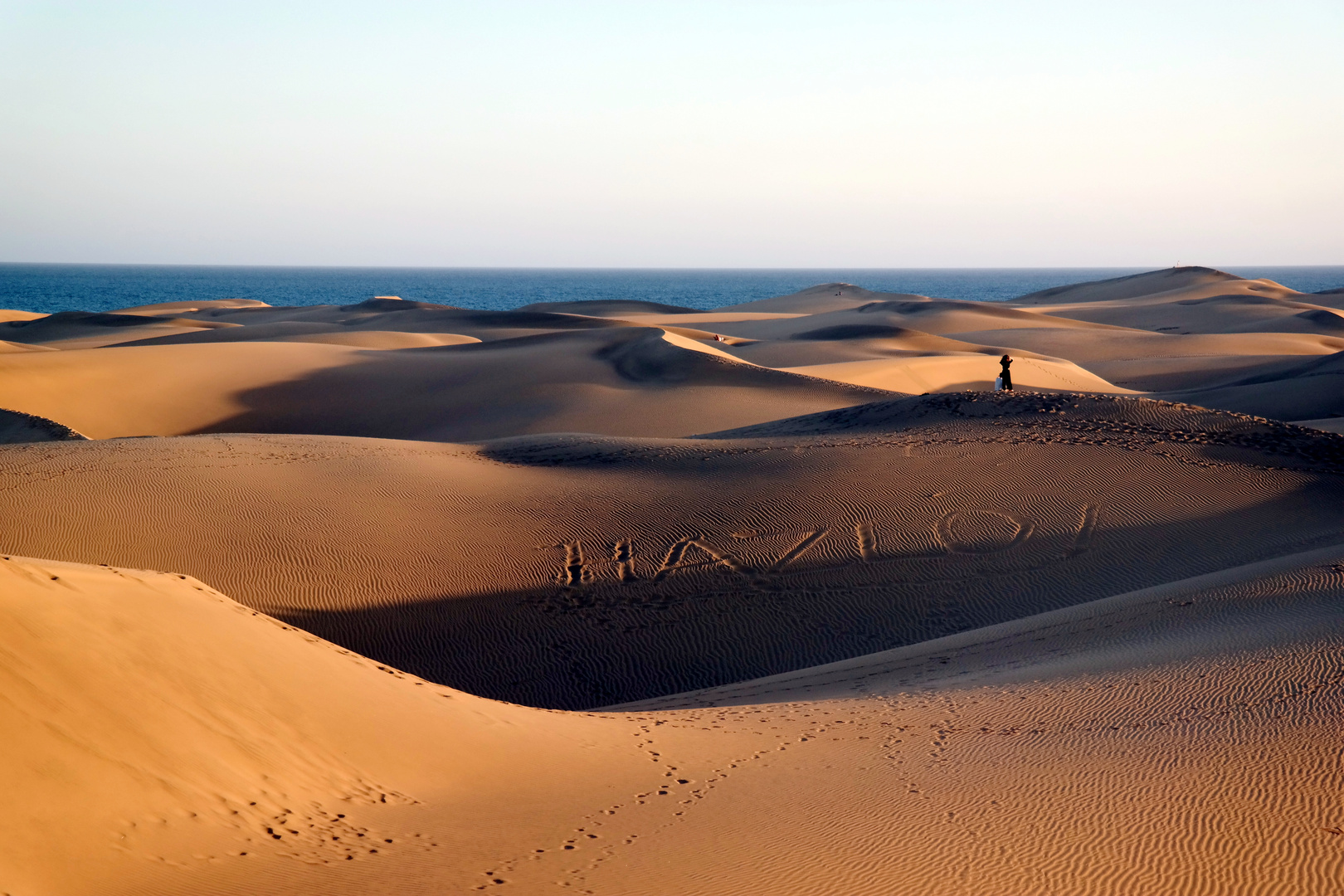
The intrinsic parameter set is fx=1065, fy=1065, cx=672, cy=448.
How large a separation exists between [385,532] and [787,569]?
4674 mm

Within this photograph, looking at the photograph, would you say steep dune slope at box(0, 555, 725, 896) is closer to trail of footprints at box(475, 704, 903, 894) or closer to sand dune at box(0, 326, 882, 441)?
trail of footprints at box(475, 704, 903, 894)

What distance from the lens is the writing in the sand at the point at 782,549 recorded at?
472 inches

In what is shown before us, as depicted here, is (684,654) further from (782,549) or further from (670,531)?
(670,531)

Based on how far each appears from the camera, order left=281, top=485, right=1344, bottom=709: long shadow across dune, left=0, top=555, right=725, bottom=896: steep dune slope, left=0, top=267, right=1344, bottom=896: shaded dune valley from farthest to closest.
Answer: left=281, top=485, right=1344, bottom=709: long shadow across dune, left=0, top=267, right=1344, bottom=896: shaded dune valley, left=0, top=555, right=725, bottom=896: steep dune slope

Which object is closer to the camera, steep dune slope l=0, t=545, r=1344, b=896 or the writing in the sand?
steep dune slope l=0, t=545, r=1344, b=896

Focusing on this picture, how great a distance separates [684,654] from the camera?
10.7 m

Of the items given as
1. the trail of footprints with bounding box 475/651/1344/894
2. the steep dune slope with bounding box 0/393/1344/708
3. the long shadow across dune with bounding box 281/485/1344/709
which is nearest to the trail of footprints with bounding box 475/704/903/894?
the trail of footprints with bounding box 475/651/1344/894

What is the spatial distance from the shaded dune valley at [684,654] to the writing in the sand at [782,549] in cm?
5

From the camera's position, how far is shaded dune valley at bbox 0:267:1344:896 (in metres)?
4.74

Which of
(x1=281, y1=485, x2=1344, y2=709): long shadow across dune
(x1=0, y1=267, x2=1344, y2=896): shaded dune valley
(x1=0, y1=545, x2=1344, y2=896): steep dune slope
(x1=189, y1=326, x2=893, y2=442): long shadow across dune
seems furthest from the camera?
(x1=189, y1=326, x2=893, y2=442): long shadow across dune

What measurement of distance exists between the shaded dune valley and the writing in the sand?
5 cm

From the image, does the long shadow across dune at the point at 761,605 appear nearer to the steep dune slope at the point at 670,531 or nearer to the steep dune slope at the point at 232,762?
the steep dune slope at the point at 670,531

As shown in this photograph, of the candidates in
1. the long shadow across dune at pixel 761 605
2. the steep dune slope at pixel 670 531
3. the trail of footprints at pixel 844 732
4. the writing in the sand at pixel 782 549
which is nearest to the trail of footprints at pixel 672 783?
the trail of footprints at pixel 844 732

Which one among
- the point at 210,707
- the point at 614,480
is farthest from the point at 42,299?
the point at 210,707
